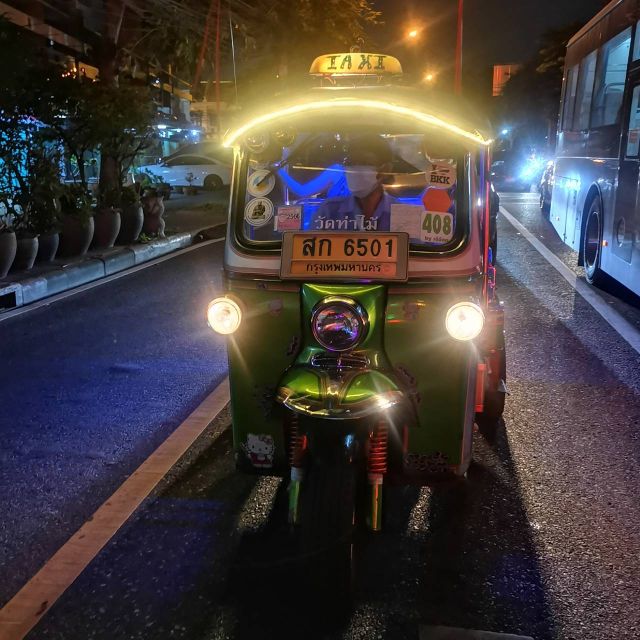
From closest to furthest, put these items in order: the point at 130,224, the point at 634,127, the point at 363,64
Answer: the point at 363,64, the point at 634,127, the point at 130,224

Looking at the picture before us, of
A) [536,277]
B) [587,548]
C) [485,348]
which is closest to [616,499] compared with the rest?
[587,548]

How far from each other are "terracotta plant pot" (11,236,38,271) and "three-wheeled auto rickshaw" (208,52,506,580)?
Answer: 266 inches

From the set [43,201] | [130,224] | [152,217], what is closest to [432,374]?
[43,201]

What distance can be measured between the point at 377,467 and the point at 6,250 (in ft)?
23.4

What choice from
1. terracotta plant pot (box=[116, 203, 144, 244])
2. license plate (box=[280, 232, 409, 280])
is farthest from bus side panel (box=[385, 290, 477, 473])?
terracotta plant pot (box=[116, 203, 144, 244])

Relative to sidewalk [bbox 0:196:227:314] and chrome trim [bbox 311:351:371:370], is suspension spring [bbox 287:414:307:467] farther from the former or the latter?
sidewalk [bbox 0:196:227:314]

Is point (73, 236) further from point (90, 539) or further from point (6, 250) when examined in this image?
point (90, 539)

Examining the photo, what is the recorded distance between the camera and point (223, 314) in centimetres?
331

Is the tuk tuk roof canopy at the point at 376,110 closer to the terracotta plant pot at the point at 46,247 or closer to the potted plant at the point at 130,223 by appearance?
the terracotta plant pot at the point at 46,247

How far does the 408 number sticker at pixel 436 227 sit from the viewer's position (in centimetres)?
331

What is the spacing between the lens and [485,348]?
14.9ft

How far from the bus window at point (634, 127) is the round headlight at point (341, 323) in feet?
19.7

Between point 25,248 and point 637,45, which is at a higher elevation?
point 637,45

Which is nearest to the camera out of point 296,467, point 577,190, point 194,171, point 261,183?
point 296,467
